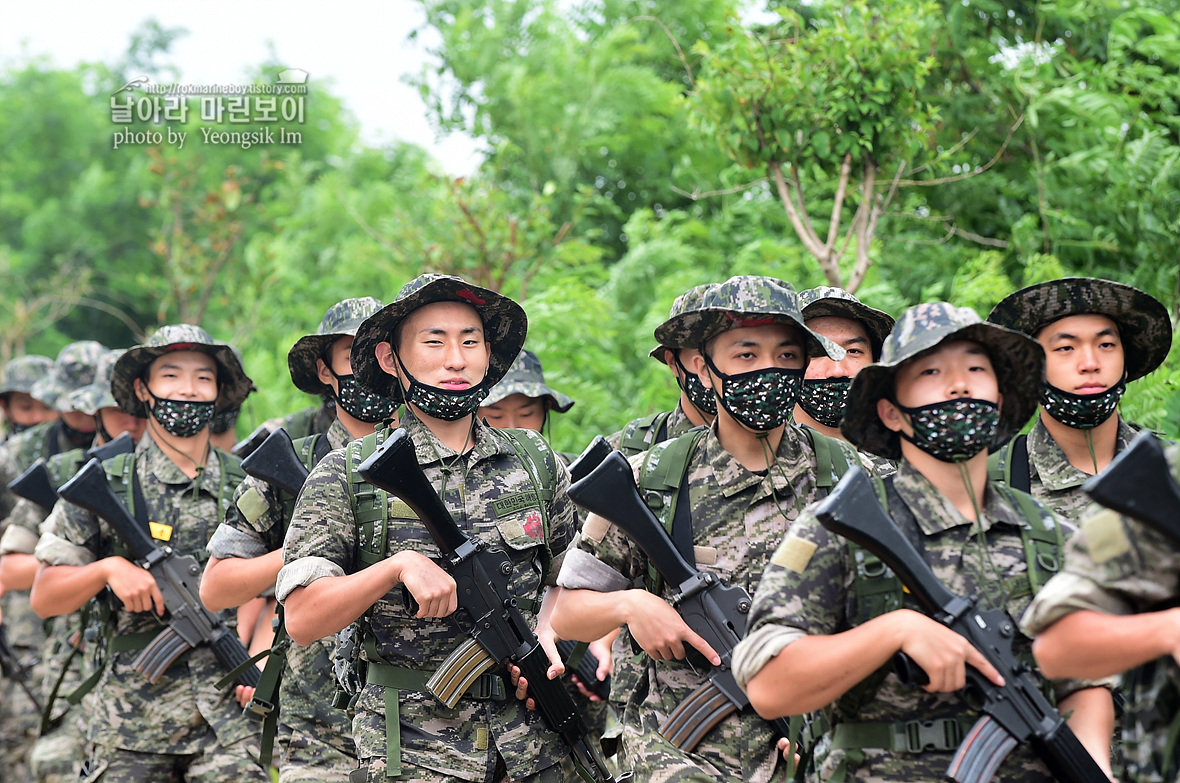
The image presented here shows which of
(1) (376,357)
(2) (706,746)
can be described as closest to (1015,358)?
(2) (706,746)

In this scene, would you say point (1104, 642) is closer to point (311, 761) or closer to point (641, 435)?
point (641, 435)

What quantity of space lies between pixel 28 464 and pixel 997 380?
8.81 meters

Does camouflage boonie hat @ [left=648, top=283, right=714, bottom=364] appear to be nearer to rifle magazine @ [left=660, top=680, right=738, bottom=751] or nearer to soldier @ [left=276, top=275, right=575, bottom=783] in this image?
soldier @ [left=276, top=275, right=575, bottom=783]

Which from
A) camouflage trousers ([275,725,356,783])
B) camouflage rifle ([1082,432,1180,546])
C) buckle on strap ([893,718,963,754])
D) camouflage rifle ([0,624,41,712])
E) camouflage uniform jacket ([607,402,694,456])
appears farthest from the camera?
camouflage rifle ([0,624,41,712])

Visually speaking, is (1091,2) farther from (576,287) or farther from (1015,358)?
(1015,358)

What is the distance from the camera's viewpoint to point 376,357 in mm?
4832

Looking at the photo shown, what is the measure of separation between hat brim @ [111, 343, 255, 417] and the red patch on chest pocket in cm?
269

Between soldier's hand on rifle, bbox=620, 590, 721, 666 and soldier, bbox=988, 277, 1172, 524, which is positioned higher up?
soldier, bbox=988, 277, 1172, 524

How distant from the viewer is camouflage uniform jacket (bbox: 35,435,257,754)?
588 cm

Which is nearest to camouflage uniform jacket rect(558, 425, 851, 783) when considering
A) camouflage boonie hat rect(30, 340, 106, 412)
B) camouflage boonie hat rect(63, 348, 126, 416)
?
camouflage boonie hat rect(63, 348, 126, 416)

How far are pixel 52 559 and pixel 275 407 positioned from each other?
8.54 m

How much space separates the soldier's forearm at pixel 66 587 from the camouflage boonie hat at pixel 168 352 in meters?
1.13

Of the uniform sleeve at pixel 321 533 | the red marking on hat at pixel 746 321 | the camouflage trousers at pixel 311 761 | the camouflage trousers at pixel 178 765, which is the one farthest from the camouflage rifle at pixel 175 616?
the red marking on hat at pixel 746 321

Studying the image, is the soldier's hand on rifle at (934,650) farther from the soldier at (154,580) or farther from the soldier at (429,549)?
the soldier at (154,580)
